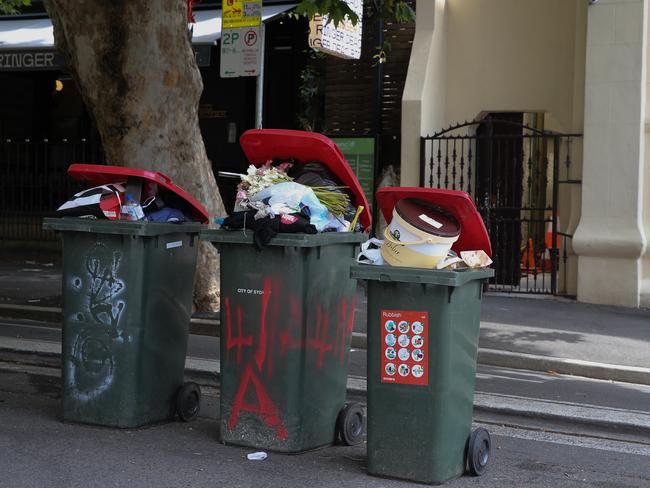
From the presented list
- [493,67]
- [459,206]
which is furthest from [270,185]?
[493,67]

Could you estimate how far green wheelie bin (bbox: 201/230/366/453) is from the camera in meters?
5.59

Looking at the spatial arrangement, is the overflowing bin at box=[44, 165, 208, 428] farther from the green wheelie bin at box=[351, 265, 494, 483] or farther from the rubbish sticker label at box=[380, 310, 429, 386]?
the rubbish sticker label at box=[380, 310, 429, 386]

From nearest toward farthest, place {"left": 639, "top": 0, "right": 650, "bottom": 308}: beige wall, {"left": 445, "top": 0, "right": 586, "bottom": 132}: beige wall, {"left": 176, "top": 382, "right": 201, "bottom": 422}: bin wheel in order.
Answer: {"left": 176, "top": 382, "right": 201, "bottom": 422}: bin wheel → {"left": 639, "top": 0, "right": 650, "bottom": 308}: beige wall → {"left": 445, "top": 0, "right": 586, "bottom": 132}: beige wall

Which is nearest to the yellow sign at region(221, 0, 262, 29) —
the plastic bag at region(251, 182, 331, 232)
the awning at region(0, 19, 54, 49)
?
the plastic bag at region(251, 182, 331, 232)

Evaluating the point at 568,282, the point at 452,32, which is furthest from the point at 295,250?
the point at 452,32

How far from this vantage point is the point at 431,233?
17.2 ft

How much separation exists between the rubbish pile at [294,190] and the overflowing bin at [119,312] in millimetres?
520

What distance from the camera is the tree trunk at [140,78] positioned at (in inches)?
384

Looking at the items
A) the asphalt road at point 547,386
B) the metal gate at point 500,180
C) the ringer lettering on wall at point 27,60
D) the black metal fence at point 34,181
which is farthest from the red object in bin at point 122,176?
the black metal fence at point 34,181

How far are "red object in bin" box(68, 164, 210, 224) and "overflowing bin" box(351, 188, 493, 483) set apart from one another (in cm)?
163

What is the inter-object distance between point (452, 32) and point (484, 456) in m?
10.1

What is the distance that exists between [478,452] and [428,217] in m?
1.33

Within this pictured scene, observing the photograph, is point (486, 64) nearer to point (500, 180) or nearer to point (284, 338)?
point (500, 180)

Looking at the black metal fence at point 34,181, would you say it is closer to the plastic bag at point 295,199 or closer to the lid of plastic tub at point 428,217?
the plastic bag at point 295,199
